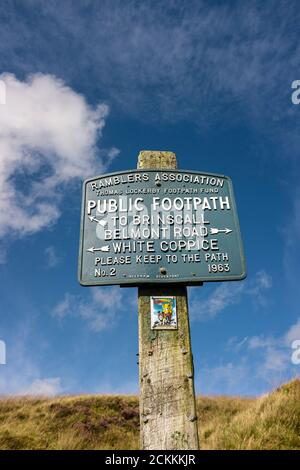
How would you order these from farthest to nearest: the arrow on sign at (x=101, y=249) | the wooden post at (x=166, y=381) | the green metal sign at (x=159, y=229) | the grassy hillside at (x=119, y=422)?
the grassy hillside at (x=119, y=422) < the arrow on sign at (x=101, y=249) < the green metal sign at (x=159, y=229) < the wooden post at (x=166, y=381)

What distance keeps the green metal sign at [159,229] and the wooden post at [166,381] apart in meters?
0.35

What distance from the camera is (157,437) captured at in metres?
4.02

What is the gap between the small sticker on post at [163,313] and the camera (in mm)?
4613

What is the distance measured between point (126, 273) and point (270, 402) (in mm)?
8077

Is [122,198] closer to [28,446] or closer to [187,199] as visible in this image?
[187,199]

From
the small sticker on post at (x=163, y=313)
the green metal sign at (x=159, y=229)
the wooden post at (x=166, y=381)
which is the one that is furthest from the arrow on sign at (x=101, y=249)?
the small sticker on post at (x=163, y=313)

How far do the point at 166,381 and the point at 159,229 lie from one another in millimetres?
2049

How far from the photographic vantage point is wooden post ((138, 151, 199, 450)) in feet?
13.3

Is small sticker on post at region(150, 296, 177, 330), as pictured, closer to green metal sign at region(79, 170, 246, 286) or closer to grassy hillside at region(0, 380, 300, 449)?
green metal sign at region(79, 170, 246, 286)

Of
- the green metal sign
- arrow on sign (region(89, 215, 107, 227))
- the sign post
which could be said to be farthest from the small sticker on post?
arrow on sign (region(89, 215, 107, 227))

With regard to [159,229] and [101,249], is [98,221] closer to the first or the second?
[101,249]

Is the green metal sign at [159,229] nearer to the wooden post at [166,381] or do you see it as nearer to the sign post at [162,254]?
the sign post at [162,254]
